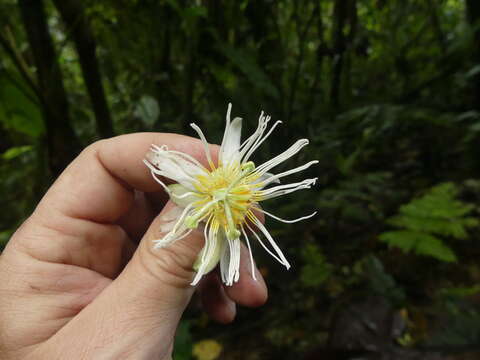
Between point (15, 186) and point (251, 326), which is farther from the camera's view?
point (15, 186)

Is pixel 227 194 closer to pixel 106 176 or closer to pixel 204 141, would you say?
pixel 204 141

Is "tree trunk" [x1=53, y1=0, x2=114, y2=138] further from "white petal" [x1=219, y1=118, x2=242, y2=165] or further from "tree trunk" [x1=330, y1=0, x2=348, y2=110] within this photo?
"tree trunk" [x1=330, y1=0, x2=348, y2=110]

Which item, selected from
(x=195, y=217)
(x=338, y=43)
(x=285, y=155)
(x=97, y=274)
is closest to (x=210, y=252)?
(x=195, y=217)

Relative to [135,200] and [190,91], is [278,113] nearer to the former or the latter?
[190,91]

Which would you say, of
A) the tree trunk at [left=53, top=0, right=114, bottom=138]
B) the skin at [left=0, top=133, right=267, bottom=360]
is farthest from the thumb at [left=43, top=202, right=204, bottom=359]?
the tree trunk at [left=53, top=0, right=114, bottom=138]

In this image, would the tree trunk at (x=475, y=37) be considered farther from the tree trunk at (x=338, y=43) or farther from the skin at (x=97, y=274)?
the skin at (x=97, y=274)

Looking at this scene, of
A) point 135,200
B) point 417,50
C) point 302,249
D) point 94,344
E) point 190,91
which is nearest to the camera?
point 94,344

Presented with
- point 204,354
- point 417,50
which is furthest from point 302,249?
point 417,50
